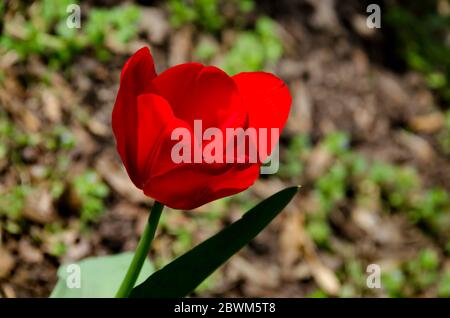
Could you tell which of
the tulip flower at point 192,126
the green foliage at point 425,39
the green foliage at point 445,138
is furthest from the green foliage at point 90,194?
the green foliage at point 425,39

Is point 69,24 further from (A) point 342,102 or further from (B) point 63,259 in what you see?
(A) point 342,102

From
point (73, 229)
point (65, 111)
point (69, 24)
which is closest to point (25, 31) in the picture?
point (69, 24)

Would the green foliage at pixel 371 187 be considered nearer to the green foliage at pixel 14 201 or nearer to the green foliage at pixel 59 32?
the green foliage at pixel 59 32

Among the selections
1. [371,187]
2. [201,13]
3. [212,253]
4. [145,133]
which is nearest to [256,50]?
[201,13]

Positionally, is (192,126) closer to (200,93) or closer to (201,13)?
(200,93)

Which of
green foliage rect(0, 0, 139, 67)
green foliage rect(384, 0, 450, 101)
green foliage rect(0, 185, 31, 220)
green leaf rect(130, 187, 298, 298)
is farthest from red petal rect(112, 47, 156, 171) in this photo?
green foliage rect(384, 0, 450, 101)
